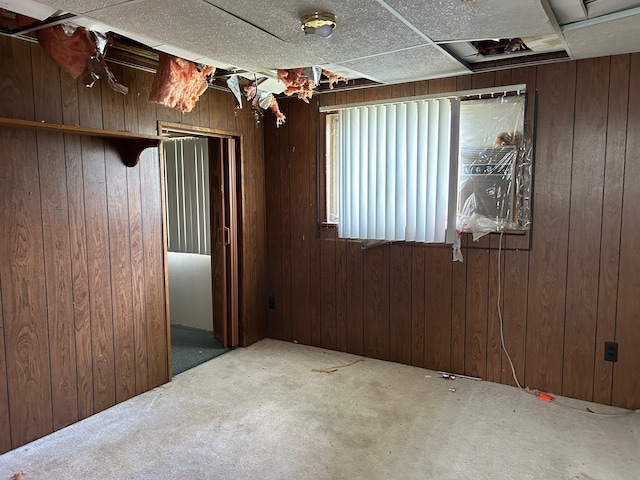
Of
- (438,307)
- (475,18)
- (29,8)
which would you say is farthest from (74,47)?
(438,307)

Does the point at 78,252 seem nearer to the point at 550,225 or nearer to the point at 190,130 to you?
the point at 190,130

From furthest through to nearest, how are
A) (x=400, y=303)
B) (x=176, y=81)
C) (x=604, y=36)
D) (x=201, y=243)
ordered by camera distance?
1. (x=201, y=243)
2. (x=400, y=303)
3. (x=176, y=81)
4. (x=604, y=36)

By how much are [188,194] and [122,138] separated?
1.70m

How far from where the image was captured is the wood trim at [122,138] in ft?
7.60

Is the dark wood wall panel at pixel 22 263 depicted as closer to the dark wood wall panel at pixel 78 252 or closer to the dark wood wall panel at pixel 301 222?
the dark wood wall panel at pixel 78 252

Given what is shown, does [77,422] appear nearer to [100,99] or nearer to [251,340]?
[251,340]

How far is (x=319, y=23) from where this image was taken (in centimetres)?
189

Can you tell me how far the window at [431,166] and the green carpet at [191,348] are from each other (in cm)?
150

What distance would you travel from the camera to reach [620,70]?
2.71 m

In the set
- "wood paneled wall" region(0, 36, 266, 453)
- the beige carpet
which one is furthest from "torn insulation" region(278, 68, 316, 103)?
the beige carpet

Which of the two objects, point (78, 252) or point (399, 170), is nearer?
point (78, 252)

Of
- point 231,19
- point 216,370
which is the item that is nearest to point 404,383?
point 216,370

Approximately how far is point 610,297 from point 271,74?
2.54 metres

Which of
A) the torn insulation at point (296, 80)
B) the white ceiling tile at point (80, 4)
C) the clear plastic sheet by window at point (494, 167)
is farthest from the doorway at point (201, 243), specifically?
the clear plastic sheet by window at point (494, 167)
